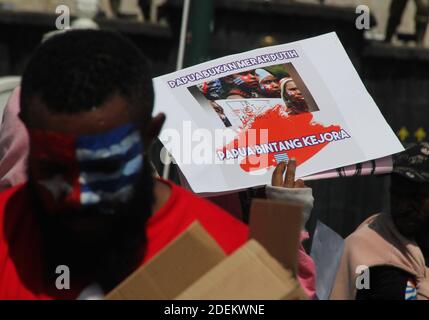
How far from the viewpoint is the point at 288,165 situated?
3.52 meters

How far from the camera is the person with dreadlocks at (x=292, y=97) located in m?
3.61

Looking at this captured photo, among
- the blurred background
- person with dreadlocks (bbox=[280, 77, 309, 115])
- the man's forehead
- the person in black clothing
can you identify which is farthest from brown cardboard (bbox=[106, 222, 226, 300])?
the blurred background

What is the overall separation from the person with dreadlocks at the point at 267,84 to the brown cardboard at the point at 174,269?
136cm

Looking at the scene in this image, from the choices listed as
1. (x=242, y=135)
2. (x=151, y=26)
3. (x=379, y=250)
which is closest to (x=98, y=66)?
(x=242, y=135)

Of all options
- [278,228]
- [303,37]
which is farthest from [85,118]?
[303,37]

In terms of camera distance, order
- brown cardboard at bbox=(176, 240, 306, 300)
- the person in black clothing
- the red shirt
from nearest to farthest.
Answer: brown cardboard at bbox=(176, 240, 306, 300) < the red shirt < the person in black clothing

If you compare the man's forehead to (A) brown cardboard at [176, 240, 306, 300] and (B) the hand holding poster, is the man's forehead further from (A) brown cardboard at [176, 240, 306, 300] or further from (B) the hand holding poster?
(B) the hand holding poster

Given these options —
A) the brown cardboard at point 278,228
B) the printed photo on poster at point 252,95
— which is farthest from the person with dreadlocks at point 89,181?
the printed photo on poster at point 252,95

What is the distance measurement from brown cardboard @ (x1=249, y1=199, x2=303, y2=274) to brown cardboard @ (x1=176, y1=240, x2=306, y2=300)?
9cm

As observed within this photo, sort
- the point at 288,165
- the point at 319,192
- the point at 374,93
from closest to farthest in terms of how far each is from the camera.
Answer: the point at 288,165
the point at 319,192
the point at 374,93

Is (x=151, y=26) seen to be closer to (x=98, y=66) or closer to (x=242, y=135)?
(x=242, y=135)

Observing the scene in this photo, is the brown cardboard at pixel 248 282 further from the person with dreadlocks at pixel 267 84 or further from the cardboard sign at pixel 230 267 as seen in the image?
the person with dreadlocks at pixel 267 84

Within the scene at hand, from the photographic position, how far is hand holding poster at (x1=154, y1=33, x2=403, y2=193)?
3479mm

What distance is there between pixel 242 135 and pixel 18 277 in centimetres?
117
